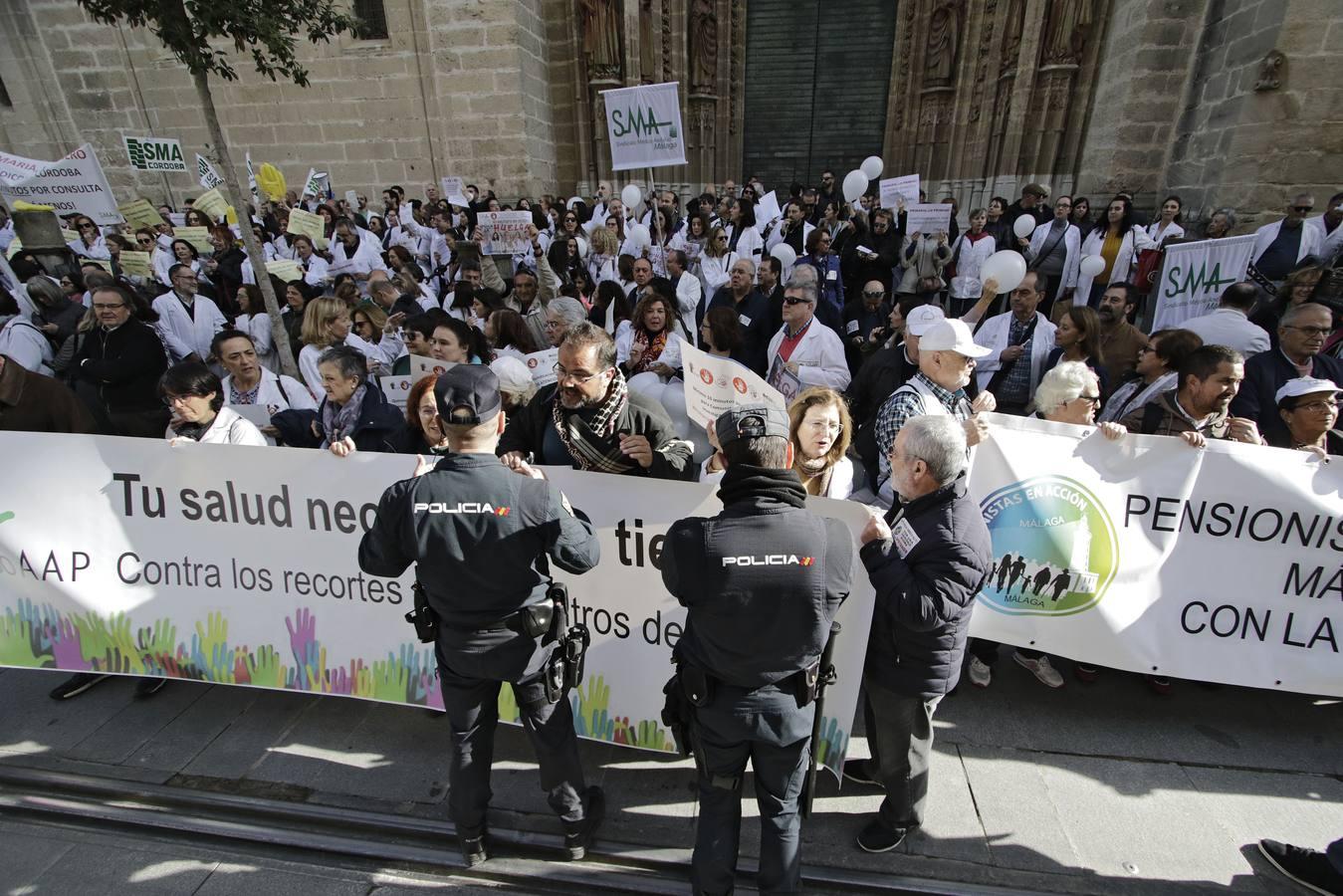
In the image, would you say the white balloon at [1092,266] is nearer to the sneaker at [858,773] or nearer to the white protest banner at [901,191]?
the white protest banner at [901,191]

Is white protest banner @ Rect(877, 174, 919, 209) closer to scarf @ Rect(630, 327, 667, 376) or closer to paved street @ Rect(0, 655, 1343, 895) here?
scarf @ Rect(630, 327, 667, 376)

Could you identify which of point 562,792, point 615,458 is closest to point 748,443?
point 615,458

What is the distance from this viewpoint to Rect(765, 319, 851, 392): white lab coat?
4.27 meters

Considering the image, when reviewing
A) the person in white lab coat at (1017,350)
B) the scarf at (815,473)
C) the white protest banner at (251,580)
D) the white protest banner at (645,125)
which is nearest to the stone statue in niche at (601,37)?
the white protest banner at (645,125)

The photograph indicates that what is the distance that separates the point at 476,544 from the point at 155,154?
12.6m

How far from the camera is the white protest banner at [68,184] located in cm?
759

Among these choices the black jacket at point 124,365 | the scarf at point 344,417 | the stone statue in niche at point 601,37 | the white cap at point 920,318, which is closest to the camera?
the scarf at point 344,417

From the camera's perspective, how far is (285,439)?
381cm

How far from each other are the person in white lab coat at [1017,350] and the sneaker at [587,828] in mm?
3778

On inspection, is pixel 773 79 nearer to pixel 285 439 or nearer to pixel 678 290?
pixel 678 290

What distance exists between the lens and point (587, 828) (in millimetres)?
2471

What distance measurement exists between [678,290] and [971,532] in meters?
5.21

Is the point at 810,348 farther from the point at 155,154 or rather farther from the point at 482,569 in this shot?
the point at 155,154

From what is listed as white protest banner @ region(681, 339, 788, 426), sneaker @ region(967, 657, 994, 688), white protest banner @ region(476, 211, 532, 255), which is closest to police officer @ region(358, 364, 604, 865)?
white protest banner @ region(681, 339, 788, 426)
